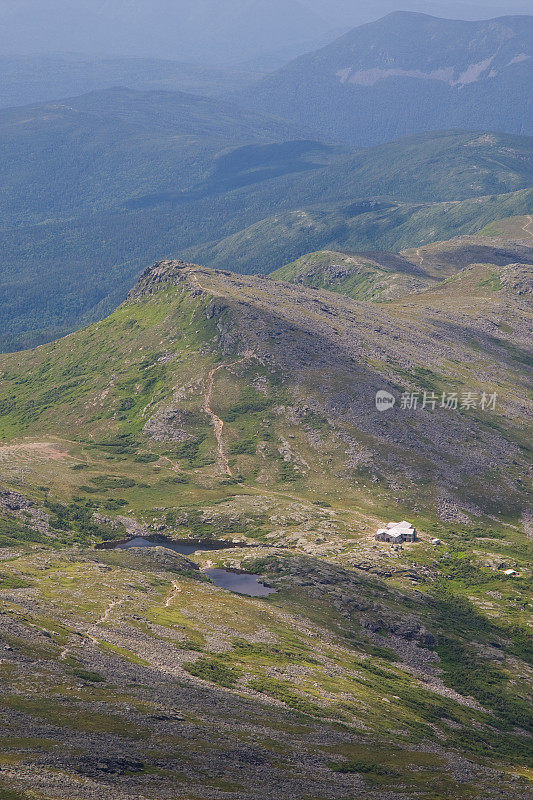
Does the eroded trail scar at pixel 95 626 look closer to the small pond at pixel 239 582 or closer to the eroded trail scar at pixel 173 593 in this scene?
the eroded trail scar at pixel 173 593

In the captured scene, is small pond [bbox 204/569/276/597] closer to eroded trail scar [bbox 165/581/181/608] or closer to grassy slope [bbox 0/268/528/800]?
grassy slope [bbox 0/268/528/800]

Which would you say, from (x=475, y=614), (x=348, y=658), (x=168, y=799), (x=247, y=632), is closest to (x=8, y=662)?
(x=168, y=799)

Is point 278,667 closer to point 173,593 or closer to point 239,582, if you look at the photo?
point 173,593

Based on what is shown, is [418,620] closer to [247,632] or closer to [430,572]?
[430,572]

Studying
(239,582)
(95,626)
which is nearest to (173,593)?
(239,582)

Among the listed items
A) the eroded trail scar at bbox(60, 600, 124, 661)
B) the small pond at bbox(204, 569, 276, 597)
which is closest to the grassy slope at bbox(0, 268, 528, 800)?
the eroded trail scar at bbox(60, 600, 124, 661)

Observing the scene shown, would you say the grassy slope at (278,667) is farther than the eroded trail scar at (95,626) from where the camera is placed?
No

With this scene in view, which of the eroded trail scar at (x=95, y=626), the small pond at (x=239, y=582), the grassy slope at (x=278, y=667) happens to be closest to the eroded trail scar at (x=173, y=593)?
the grassy slope at (x=278, y=667)

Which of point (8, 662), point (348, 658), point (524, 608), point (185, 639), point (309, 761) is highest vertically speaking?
point (8, 662)

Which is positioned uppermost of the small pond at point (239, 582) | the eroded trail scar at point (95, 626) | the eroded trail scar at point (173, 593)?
the eroded trail scar at point (95, 626)
